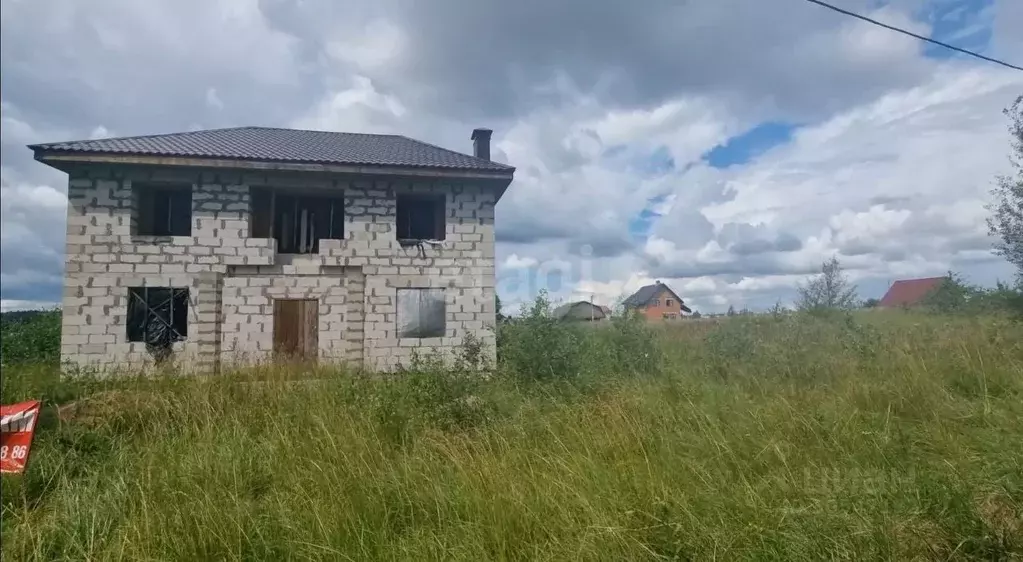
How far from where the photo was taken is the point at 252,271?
10102mm

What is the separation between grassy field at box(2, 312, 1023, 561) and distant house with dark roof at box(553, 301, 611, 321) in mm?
3070

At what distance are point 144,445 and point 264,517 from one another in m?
2.18

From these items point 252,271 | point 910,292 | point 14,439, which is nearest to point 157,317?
point 252,271

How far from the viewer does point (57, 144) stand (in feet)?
30.5

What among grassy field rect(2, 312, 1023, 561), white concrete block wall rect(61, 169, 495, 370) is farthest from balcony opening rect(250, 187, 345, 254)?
grassy field rect(2, 312, 1023, 561)

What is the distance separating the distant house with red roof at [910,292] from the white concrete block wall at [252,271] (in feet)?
30.5

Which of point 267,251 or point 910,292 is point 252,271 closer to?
point 267,251

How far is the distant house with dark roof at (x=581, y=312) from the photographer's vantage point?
913cm

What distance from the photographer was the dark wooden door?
9.98 meters

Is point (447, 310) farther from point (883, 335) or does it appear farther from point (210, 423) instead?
point (883, 335)

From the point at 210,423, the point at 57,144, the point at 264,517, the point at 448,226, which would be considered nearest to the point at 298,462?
the point at 264,517

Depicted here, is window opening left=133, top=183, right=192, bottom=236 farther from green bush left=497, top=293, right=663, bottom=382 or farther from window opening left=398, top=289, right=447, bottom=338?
green bush left=497, top=293, right=663, bottom=382

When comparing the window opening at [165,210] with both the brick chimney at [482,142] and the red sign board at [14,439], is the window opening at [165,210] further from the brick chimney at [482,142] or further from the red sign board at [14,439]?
the red sign board at [14,439]

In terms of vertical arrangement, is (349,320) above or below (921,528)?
above
